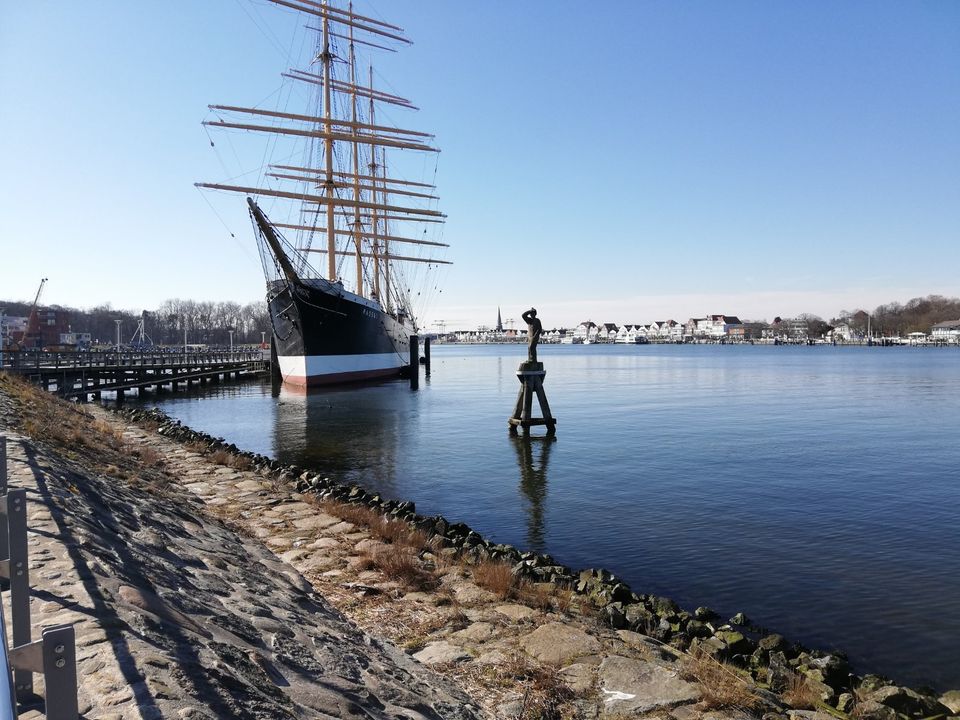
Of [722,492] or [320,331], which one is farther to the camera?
[320,331]

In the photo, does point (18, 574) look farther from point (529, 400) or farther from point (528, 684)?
point (529, 400)

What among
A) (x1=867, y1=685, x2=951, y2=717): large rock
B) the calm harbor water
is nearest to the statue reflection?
the calm harbor water

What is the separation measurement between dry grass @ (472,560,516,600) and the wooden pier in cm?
3667

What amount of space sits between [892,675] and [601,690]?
12.6 ft

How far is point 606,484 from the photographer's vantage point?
16.7m

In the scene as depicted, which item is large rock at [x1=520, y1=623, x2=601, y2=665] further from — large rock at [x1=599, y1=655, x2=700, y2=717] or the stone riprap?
the stone riprap

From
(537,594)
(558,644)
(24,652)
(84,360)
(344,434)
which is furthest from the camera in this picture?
(84,360)

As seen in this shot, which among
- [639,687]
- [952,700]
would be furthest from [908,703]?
[639,687]

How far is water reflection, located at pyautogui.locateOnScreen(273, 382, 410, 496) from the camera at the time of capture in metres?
19.0

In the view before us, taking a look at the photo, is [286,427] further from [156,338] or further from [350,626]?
[156,338]

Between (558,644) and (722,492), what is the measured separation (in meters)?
10.5

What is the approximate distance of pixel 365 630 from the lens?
666cm

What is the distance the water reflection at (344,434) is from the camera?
1902 centimetres

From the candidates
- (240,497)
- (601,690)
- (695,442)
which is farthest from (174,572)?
(695,442)
